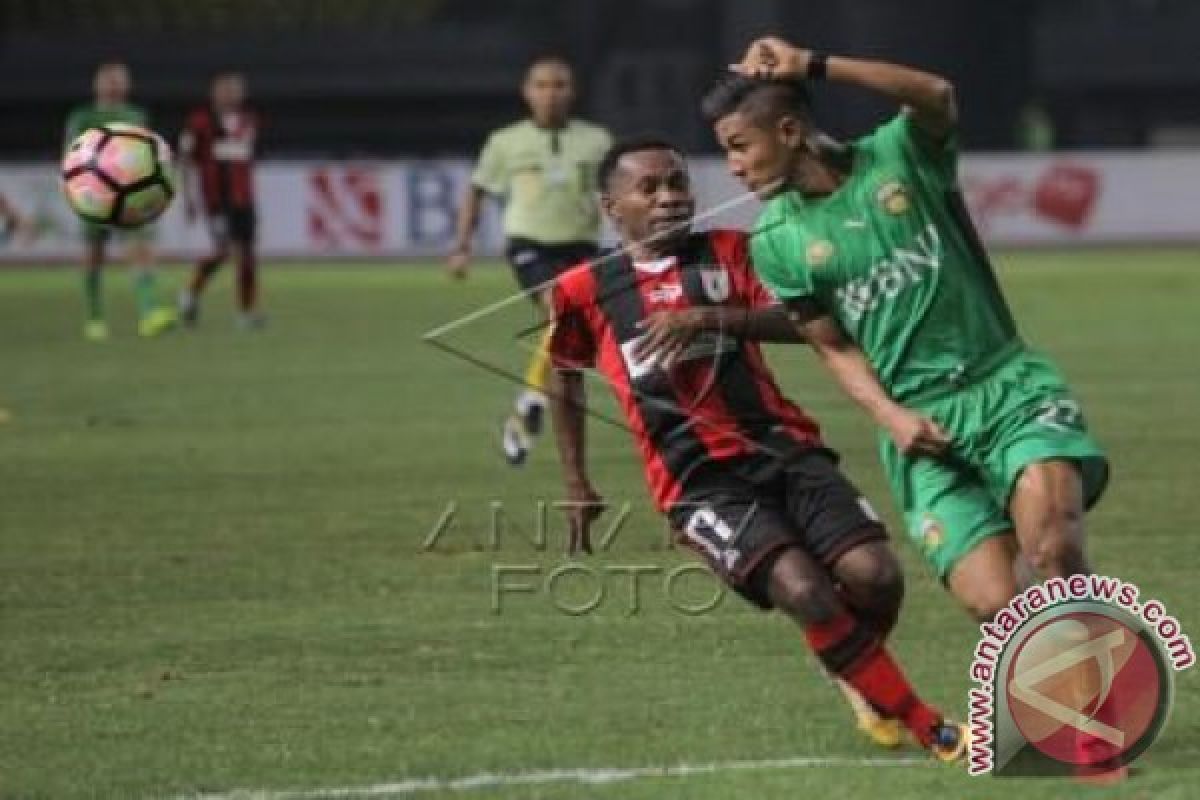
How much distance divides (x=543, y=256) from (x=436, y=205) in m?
28.1

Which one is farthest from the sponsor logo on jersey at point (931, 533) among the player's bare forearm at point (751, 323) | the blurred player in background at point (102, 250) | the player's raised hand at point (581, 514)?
the blurred player in background at point (102, 250)

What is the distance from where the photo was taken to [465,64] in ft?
171

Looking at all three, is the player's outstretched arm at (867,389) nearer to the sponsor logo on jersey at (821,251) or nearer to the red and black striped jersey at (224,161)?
the sponsor logo on jersey at (821,251)

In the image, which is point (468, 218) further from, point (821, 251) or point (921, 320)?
point (921, 320)

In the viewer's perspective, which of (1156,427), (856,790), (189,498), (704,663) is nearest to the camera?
(856,790)

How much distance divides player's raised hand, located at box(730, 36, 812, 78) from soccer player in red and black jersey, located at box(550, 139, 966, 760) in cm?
120

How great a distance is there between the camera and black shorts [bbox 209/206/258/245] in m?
31.1

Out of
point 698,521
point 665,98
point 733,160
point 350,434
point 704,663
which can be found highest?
point 733,160

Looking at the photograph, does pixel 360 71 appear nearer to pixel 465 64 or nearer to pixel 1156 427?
pixel 465 64

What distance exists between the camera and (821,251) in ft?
27.8

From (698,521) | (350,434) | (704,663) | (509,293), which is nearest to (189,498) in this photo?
(350,434)

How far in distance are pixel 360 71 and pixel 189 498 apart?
1461 inches

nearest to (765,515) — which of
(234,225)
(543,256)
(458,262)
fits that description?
(543,256)

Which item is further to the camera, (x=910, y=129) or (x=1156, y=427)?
(x=1156, y=427)
